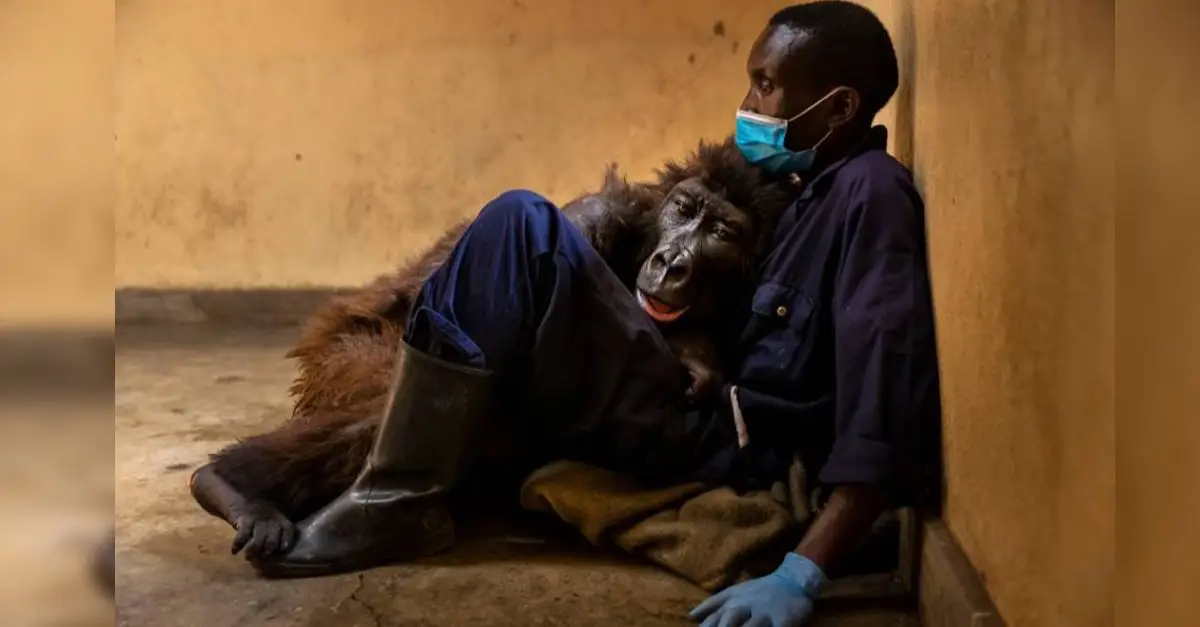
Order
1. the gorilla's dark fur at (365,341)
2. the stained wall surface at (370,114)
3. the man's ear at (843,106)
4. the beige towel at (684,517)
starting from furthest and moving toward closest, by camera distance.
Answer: the stained wall surface at (370,114)
the man's ear at (843,106)
the gorilla's dark fur at (365,341)
the beige towel at (684,517)

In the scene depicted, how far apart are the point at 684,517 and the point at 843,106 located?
0.61 meters

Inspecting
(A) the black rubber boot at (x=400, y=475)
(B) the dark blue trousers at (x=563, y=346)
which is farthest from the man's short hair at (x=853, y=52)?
(A) the black rubber boot at (x=400, y=475)

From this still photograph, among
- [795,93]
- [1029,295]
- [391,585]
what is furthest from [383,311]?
[1029,295]

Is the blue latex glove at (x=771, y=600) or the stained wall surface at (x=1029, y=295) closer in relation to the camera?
the stained wall surface at (x=1029, y=295)

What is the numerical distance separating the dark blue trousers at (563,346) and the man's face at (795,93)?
1.13 feet

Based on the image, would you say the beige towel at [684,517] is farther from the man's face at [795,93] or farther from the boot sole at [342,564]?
the man's face at [795,93]

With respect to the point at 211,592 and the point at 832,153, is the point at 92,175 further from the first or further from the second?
the point at 832,153

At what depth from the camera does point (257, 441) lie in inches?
57.8

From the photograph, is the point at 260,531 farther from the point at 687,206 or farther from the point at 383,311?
the point at 687,206

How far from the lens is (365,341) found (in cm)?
171

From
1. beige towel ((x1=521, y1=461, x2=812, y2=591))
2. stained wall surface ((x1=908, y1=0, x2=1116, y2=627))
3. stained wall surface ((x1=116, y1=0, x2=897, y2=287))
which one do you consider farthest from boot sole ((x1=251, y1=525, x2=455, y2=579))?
stained wall surface ((x1=116, y1=0, x2=897, y2=287))

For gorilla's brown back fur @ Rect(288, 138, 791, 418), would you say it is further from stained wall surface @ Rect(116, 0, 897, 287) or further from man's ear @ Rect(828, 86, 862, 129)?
stained wall surface @ Rect(116, 0, 897, 287)

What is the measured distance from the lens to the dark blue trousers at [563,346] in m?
1.36

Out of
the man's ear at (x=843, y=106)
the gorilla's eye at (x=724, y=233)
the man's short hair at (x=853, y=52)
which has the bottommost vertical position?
the gorilla's eye at (x=724, y=233)
